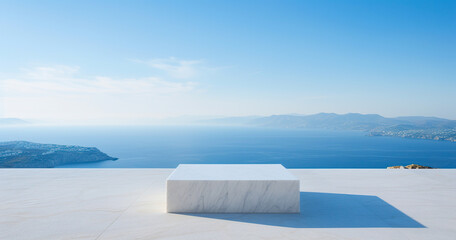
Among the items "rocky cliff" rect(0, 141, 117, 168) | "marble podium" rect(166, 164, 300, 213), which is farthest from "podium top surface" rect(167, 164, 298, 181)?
"rocky cliff" rect(0, 141, 117, 168)

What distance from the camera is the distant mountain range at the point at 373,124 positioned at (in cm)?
8169

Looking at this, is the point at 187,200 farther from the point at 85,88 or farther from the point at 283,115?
the point at 283,115

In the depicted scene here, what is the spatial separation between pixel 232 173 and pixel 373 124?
121 meters

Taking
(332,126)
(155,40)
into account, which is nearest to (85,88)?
(155,40)

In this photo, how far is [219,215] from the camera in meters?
2.99

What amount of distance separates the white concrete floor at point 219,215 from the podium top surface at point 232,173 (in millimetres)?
399

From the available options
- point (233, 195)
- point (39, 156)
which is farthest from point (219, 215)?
point (39, 156)

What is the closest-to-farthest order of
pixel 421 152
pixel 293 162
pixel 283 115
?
pixel 293 162
pixel 421 152
pixel 283 115

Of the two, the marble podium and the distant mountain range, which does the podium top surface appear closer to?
the marble podium

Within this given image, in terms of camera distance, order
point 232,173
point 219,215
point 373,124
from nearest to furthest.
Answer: point 219,215 < point 232,173 < point 373,124

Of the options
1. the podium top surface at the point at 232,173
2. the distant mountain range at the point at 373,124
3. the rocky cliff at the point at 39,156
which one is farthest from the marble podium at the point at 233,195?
the distant mountain range at the point at 373,124

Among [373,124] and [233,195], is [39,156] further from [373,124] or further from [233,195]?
[373,124]

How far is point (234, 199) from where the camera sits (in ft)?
10.0

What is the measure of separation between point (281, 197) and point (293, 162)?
50224mm
